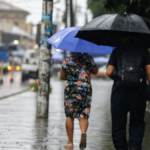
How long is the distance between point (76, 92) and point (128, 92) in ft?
5.49

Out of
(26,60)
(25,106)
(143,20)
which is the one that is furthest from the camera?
(26,60)

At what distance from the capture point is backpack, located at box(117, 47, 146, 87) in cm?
672

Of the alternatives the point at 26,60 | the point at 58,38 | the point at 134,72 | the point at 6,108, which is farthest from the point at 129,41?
the point at 26,60

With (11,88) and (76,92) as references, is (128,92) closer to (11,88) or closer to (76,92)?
(76,92)

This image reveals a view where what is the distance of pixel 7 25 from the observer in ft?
298

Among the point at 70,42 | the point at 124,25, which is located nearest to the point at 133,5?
the point at 70,42

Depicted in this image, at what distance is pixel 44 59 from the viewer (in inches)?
484

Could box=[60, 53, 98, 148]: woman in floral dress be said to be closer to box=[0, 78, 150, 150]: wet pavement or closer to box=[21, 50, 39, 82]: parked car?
box=[0, 78, 150, 150]: wet pavement

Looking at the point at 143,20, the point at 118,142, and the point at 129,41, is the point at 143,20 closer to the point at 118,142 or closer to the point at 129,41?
the point at 129,41

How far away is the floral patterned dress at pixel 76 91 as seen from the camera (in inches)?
332

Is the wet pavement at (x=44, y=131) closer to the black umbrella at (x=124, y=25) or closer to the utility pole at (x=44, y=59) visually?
the utility pole at (x=44, y=59)

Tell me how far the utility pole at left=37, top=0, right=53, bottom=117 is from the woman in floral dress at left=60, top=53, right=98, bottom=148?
3796mm

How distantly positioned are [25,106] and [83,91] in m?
7.49

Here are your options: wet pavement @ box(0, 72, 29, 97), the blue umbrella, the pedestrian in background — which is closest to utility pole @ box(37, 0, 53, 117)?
the blue umbrella
